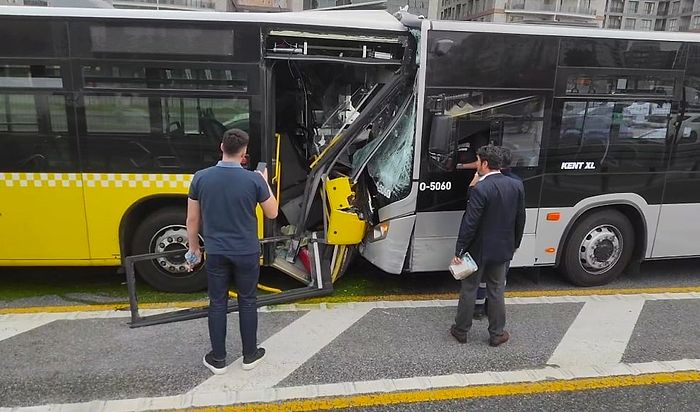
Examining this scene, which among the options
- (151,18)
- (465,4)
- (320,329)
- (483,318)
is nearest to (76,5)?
(151,18)

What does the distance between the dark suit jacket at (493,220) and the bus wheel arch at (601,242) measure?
170 centimetres

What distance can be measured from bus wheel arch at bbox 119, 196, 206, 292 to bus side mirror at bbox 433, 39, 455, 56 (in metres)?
2.83

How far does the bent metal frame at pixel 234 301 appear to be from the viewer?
4535 mm

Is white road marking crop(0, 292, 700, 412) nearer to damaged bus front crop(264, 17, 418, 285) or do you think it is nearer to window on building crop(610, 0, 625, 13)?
damaged bus front crop(264, 17, 418, 285)

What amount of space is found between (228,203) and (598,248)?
424 cm

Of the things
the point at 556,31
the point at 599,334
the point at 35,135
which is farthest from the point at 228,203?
the point at 556,31

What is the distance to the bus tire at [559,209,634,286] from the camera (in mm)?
5781

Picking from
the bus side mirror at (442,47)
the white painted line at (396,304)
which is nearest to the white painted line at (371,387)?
the white painted line at (396,304)

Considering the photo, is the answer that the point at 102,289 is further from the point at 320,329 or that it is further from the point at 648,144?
the point at 648,144

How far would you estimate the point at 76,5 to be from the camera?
521 centimetres

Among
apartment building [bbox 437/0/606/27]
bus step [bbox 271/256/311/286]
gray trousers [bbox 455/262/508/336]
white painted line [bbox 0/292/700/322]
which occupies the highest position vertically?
apartment building [bbox 437/0/606/27]

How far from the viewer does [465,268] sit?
4336 mm

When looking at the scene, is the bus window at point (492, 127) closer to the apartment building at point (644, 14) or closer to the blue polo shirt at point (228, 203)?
the blue polo shirt at point (228, 203)

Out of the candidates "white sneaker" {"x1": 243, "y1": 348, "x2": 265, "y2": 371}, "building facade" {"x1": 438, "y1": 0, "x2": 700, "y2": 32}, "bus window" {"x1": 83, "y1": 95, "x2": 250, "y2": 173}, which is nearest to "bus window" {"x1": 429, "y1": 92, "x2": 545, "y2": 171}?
"bus window" {"x1": 83, "y1": 95, "x2": 250, "y2": 173}
